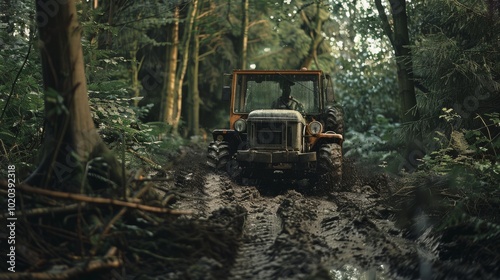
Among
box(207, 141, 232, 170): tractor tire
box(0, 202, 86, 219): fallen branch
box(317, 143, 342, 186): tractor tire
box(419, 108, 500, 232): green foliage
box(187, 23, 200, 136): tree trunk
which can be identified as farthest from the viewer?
box(187, 23, 200, 136): tree trunk

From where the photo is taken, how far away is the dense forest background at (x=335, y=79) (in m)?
11.1

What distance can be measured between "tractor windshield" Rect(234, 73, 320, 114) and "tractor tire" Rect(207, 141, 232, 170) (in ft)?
2.68

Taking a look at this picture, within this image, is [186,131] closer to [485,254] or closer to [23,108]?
[23,108]

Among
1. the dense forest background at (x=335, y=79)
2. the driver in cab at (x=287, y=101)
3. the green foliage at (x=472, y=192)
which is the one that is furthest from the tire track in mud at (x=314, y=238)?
the driver in cab at (x=287, y=101)

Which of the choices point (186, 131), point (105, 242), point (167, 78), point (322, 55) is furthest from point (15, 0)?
point (322, 55)

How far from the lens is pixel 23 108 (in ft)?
38.1

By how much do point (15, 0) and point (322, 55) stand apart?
86.2 ft

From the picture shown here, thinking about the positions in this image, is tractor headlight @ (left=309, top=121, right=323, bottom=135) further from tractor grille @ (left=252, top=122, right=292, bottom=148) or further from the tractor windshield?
tractor grille @ (left=252, top=122, right=292, bottom=148)

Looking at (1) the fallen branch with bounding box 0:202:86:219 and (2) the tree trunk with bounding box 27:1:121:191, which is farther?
(2) the tree trunk with bounding box 27:1:121:191

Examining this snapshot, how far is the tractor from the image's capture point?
538 inches

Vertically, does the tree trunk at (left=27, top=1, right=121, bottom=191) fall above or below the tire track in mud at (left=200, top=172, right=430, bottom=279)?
above

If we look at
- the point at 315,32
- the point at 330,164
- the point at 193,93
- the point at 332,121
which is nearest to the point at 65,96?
the point at 330,164

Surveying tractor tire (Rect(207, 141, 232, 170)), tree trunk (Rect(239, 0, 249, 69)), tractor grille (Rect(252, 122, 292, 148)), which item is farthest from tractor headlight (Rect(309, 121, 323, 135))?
tree trunk (Rect(239, 0, 249, 69))

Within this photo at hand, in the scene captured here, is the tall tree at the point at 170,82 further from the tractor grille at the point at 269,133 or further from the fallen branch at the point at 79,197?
the fallen branch at the point at 79,197
